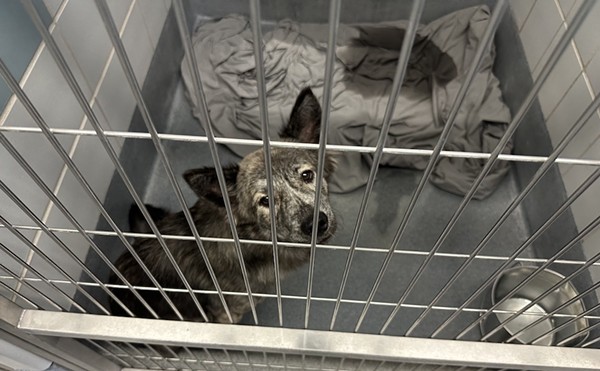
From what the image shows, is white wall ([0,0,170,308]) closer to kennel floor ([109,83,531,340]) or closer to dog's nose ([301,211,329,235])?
kennel floor ([109,83,531,340])

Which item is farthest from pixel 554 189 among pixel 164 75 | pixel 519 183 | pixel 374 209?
pixel 164 75

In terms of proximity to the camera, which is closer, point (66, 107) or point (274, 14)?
point (66, 107)

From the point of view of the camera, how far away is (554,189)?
1745mm

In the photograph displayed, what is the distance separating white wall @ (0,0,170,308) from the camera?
113 cm

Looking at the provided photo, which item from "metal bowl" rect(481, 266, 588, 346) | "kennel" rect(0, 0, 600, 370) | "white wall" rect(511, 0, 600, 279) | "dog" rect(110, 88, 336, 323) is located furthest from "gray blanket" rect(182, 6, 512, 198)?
"dog" rect(110, 88, 336, 323)

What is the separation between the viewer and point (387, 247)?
1.95 m

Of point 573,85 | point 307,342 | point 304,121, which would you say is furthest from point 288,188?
point 573,85

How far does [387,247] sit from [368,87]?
0.75 meters

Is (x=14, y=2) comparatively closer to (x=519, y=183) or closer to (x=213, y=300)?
(x=213, y=300)

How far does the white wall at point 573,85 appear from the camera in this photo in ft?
4.96

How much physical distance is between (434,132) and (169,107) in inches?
48.7

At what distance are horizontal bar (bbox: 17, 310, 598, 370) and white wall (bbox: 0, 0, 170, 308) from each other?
238 mm

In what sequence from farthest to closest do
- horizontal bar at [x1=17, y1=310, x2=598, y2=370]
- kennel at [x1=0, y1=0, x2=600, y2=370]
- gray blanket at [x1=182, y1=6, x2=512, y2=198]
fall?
gray blanket at [x1=182, y1=6, x2=512, y2=198] → horizontal bar at [x1=17, y1=310, x2=598, y2=370] → kennel at [x1=0, y1=0, x2=600, y2=370]

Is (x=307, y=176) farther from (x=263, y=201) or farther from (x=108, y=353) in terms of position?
(x=108, y=353)
